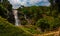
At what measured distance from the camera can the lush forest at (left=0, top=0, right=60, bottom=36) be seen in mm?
17125

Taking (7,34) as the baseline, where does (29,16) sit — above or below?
below

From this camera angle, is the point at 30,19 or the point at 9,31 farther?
the point at 30,19

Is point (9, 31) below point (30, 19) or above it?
above

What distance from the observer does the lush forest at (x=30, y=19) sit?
1712cm

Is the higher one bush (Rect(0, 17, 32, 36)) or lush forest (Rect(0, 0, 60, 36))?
bush (Rect(0, 17, 32, 36))

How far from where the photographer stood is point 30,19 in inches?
2616

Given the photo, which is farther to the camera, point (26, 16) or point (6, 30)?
point (26, 16)

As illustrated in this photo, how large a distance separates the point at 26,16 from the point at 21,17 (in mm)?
4770

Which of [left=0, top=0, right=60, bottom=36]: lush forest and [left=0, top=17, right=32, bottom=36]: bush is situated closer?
[left=0, top=17, right=32, bottom=36]: bush

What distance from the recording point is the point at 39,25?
147 ft

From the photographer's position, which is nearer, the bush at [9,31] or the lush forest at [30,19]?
the bush at [9,31]

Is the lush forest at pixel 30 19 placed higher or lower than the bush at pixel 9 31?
lower

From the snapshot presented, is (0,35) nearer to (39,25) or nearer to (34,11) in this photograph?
(39,25)

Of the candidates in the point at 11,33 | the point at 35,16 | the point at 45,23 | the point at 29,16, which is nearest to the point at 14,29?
the point at 11,33
